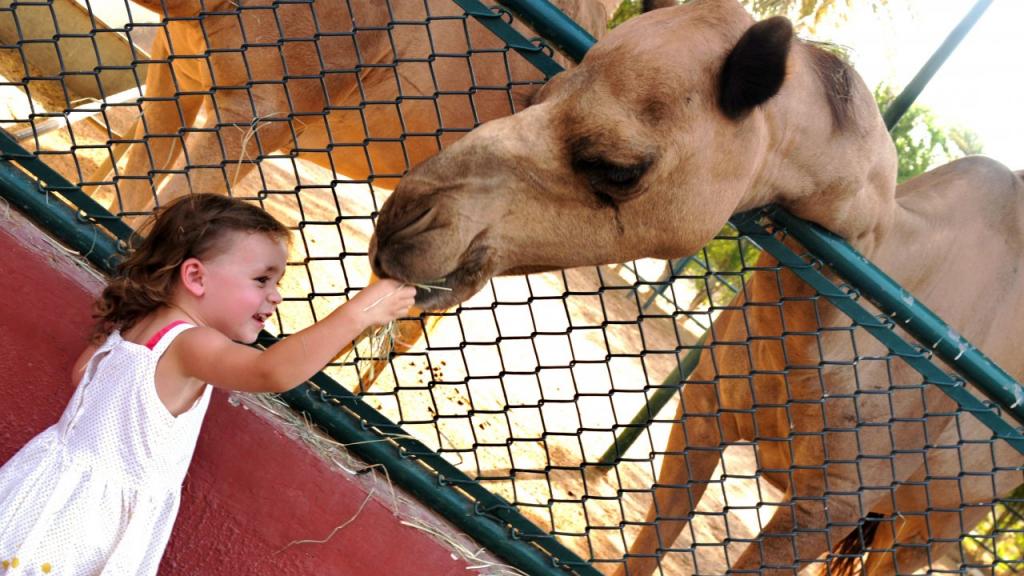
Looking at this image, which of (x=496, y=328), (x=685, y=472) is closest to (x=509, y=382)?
(x=496, y=328)

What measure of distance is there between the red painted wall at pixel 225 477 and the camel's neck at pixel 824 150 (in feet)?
4.66

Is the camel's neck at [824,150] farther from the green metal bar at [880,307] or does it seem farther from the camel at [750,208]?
the green metal bar at [880,307]

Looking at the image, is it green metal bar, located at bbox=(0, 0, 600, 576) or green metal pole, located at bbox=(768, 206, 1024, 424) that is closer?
green metal pole, located at bbox=(768, 206, 1024, 424)

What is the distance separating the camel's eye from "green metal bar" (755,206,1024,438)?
0.61 meters

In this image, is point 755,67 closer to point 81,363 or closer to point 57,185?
point 81,363

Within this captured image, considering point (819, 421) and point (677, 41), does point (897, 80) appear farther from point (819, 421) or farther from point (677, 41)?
point (677, 41)

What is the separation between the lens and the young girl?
2203 mm

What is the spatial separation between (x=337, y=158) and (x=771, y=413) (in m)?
2.30

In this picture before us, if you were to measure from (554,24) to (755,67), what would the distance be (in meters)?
0.52

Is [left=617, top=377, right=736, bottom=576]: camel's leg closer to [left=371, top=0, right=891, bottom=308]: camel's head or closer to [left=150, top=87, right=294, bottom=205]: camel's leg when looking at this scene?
[left=371, top=0, right=891, bottom=308]: camel's head

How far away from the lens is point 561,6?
4633 millimetres

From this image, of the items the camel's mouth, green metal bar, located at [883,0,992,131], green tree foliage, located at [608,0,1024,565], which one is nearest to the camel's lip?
the camel's mouth

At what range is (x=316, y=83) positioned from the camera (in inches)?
167

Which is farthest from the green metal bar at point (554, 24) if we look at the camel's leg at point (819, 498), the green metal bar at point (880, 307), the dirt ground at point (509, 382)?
the camel's leg at point (819, 498)
